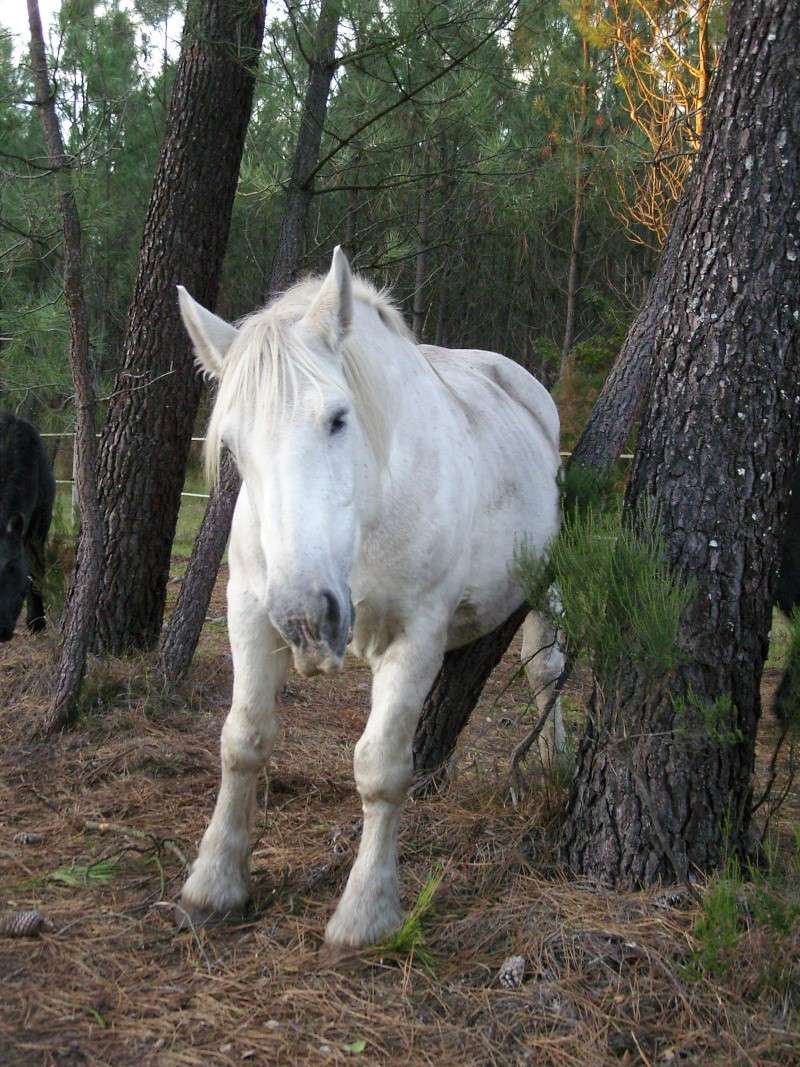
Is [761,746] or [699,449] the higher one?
[699,449]

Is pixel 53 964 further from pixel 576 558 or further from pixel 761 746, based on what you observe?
pixel 761 746

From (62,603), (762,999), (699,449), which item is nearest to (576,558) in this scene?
(699,449)

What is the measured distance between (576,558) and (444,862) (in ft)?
3.69

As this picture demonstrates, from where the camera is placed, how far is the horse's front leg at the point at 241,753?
280cm

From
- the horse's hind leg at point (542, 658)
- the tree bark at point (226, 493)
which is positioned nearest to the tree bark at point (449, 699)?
the horse's hind leg at point (542, 658)

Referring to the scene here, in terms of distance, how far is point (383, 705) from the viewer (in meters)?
2.80

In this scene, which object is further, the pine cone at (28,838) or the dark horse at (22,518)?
the dark horse at (22,518)

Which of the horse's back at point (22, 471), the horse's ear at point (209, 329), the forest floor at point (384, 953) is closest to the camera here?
the forest floor at point (384, 953)

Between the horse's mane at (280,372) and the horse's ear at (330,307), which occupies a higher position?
the horse's ear at (330,307)

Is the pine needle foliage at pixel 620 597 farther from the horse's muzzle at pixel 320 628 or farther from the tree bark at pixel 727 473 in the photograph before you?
the horse's muzzle at pixel 320 628

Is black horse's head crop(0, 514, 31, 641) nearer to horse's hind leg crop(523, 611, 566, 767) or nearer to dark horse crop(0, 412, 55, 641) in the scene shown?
dark horse crop(0, 412, 55, 641)

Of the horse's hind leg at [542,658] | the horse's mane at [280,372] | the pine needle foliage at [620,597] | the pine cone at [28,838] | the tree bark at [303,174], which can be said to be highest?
the tree bark at [303,174]

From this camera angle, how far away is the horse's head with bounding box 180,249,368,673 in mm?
2211

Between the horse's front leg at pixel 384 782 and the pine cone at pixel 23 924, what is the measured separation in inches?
32.6
